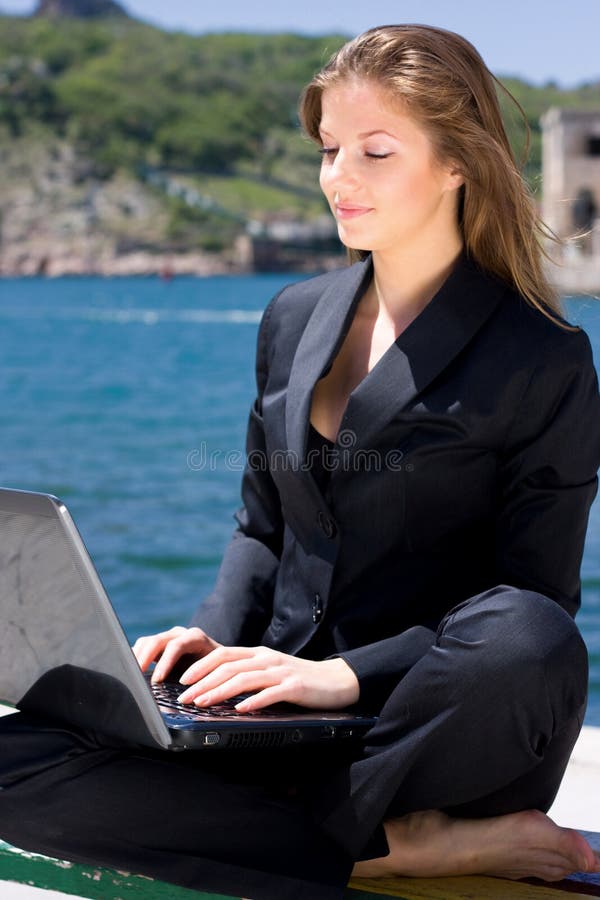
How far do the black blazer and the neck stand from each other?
0.13 ft

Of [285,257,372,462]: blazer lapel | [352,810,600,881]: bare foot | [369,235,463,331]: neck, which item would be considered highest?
[369,235,463,331]: neck

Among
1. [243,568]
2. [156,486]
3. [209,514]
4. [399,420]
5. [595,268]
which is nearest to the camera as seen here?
[399,420]

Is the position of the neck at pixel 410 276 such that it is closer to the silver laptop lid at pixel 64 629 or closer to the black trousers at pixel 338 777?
the black trousers at pixel 338 777

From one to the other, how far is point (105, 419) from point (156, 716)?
16250mm

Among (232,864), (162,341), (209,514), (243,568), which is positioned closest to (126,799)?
(232,864)

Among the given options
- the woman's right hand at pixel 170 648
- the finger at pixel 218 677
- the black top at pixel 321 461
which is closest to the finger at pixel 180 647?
the woman's right hand at pixel 170 648

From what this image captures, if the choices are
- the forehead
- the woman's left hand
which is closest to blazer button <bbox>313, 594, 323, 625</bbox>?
the woman's left hand

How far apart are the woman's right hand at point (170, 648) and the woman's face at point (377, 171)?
46 cm

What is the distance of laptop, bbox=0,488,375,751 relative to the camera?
1.26 meters

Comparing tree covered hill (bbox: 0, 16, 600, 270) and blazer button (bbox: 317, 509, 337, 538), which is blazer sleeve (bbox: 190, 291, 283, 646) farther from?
tree covered hill (bbox: 0, 16, 600, 270)

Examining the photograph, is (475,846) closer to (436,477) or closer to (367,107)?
(436,477)

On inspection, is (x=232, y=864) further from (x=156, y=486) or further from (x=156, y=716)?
(x=156, y=486)

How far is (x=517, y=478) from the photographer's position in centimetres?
148

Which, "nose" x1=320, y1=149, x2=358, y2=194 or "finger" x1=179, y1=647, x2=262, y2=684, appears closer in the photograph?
"finger" x1=179, y1=647, x2=262, y2=684
